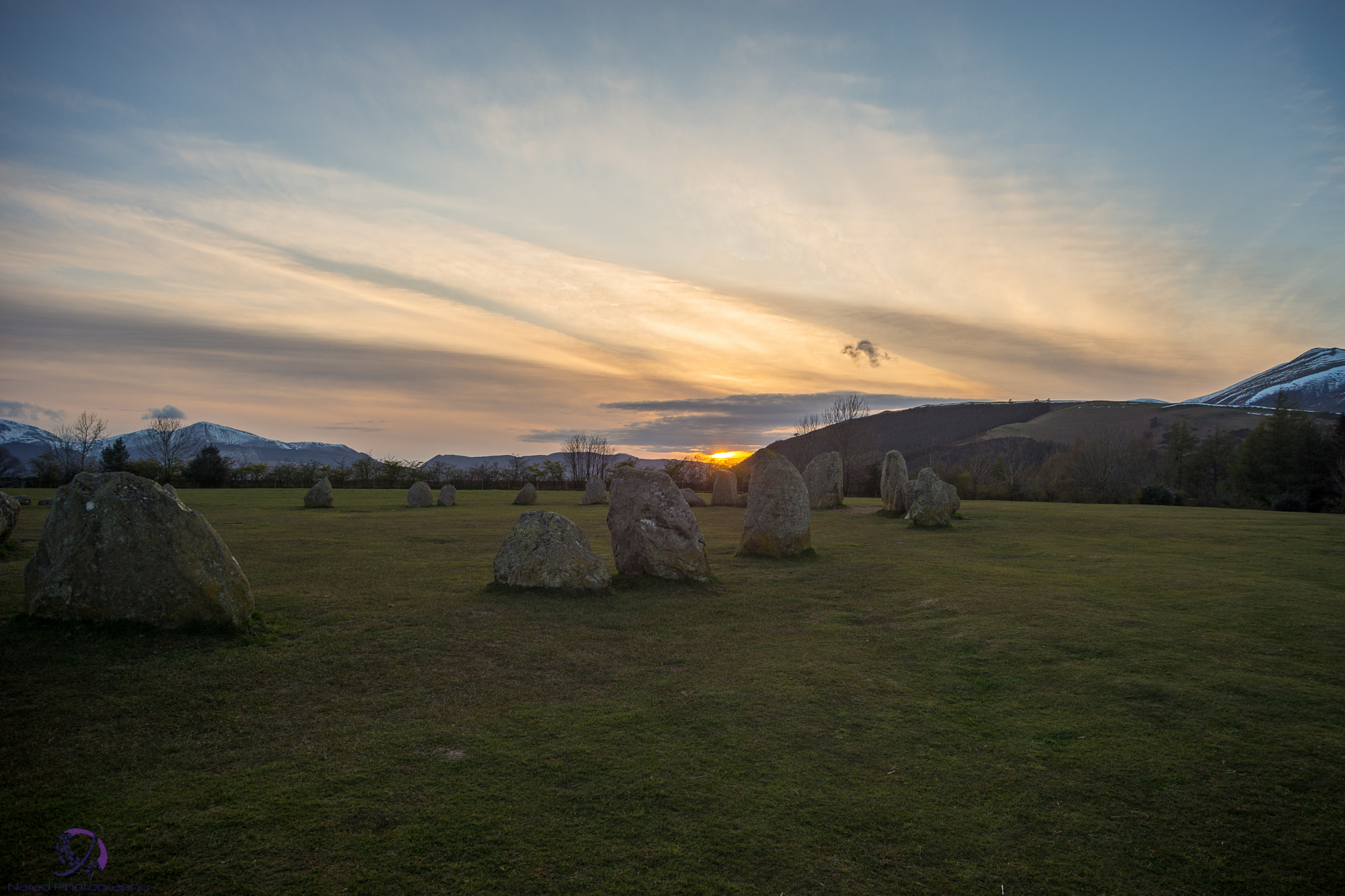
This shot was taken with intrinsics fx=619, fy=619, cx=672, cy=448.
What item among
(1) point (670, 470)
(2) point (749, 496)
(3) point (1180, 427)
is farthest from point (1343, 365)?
(2) point (749, 496)

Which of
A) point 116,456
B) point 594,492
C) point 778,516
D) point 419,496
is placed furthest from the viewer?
point 116,456

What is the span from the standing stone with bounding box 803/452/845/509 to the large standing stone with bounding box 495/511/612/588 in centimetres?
1940

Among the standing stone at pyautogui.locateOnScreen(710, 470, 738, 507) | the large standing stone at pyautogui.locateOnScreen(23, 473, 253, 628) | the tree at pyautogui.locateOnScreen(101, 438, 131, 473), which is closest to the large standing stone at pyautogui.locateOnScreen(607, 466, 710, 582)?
the large standing stone at pyautogui.locateOnScreen(23, 473, 253, 628)

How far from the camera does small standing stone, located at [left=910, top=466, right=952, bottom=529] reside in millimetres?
20312

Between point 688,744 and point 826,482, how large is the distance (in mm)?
24432

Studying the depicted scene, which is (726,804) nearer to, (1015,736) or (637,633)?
(1015,736)

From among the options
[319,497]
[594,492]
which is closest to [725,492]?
[594,492]

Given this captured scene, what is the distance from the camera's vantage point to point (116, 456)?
42.9 meters

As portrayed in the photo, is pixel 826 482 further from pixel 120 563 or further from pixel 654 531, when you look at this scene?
pixel 120 563

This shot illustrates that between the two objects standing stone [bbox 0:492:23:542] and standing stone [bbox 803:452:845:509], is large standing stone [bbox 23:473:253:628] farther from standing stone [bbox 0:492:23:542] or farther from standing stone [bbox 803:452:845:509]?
standing stone [bbox 803:452:845:509]

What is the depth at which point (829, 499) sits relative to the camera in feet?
93.5

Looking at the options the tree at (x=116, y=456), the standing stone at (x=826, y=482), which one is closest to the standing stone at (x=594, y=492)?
the standing stone at (x=826, y=482)

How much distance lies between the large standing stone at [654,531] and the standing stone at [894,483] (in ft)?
49.6

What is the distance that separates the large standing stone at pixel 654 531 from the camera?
11.1 m
